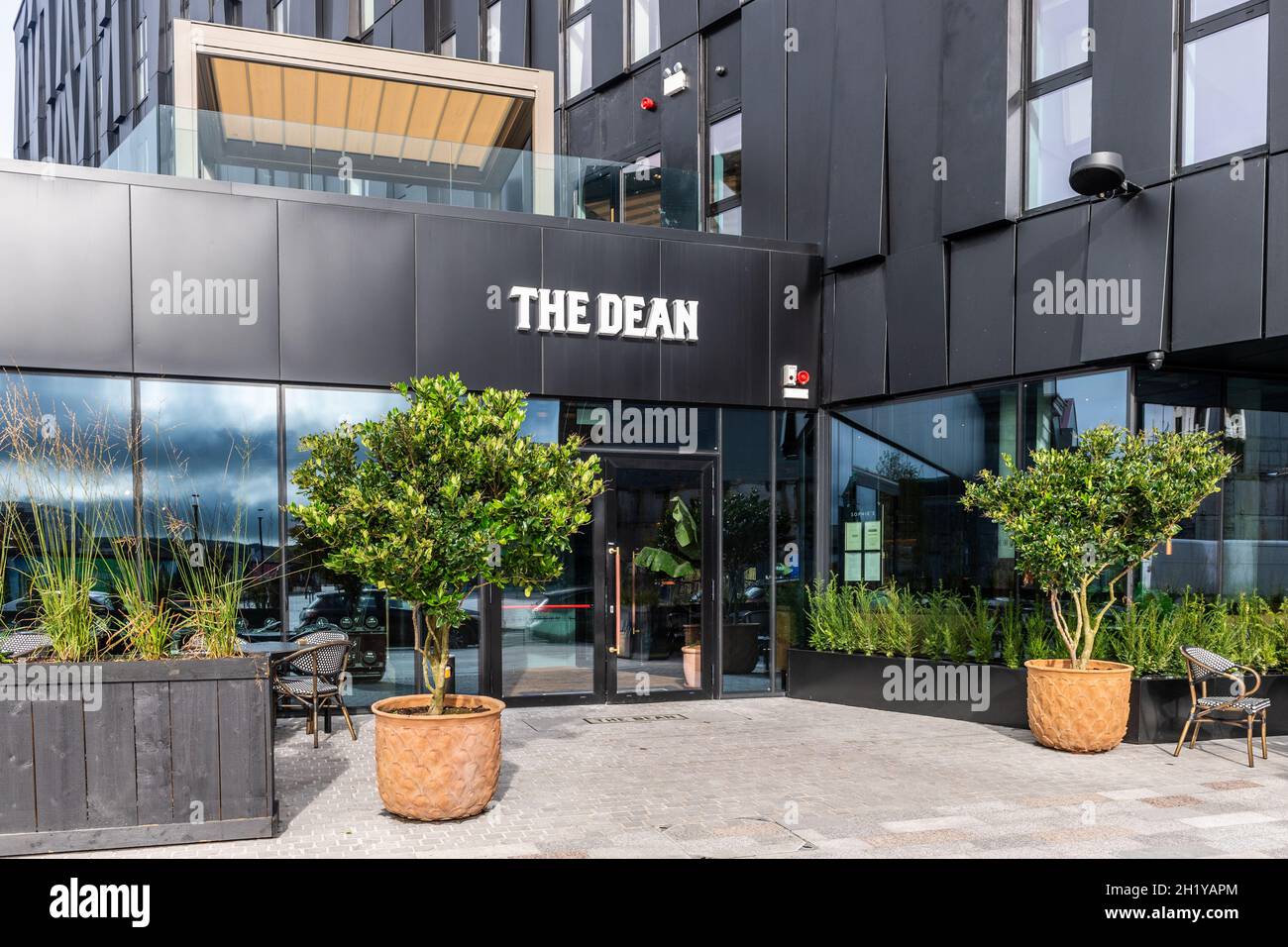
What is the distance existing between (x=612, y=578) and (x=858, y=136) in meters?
5.41

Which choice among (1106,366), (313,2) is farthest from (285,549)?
(313,2)

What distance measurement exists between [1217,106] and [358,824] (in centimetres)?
849

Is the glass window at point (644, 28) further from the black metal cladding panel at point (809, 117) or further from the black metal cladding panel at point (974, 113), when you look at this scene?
the black metal cladding panel at point (974, 113)

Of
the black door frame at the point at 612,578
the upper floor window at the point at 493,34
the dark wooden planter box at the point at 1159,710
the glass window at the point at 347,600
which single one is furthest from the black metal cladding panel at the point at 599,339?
the upper floor window at the point at 493,34

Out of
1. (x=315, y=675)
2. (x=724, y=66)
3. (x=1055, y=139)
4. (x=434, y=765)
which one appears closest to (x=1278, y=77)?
(x=1055, y=139)

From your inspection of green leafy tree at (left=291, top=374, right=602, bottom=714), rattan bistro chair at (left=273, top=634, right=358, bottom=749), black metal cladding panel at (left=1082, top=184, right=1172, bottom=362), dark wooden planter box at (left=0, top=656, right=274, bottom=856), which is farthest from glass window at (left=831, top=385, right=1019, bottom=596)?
dark wooden planter box at (left=0, top=656, right=274, bottom=856)

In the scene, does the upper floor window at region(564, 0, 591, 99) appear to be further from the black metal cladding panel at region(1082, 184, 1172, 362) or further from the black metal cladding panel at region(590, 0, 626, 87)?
the black metal cladding panel at region(1082, 184, 1172, 362)

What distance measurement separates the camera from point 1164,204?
29.6 feet

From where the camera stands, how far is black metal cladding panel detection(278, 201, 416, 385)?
10.1 meters

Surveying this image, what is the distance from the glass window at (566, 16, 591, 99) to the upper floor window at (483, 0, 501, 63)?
1792mm

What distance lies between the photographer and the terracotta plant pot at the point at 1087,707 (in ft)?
28.2

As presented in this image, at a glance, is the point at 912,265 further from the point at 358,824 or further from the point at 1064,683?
the point at 358,824

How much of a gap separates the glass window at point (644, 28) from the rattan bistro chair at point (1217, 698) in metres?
10.1

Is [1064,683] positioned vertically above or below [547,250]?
below
